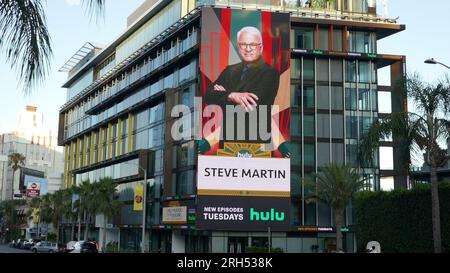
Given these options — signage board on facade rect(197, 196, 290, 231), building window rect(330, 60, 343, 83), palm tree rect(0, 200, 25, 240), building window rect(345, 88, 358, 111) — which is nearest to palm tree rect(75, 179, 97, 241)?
signage board on facade rect(197, 196, 290, 231)

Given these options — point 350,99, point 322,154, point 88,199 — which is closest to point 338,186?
point 322,154

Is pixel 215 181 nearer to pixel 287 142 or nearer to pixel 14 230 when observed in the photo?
pixel 287 142

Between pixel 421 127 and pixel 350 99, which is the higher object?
pixel 350 99

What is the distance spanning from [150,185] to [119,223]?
11.7 meters

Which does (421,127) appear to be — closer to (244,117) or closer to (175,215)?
(244,117)

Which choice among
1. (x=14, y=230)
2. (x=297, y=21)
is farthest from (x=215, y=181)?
(x=14, y=230)

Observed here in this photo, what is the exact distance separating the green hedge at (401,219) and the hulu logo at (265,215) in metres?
22.2

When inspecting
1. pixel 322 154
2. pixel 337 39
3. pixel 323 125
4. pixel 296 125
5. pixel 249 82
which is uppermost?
pixel 337 39

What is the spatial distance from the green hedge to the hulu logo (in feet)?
73.0

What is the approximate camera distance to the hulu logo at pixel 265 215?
213 ft

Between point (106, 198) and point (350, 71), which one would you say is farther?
point (106, 198)

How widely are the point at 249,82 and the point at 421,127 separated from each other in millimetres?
39794

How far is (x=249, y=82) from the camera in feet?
224

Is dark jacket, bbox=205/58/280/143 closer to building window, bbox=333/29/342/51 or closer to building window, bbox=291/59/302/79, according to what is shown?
building window, bbox=291/59/302/79
